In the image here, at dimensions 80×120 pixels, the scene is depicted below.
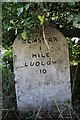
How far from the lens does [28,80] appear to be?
6.68 ft

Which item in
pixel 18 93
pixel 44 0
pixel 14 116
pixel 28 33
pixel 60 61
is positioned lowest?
pixel 14 116

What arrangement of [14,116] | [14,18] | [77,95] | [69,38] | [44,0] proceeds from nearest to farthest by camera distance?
Answer: [44,0] < [14,18] < [14,116] < [77,95] < [69,38]

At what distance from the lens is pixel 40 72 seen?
2.04 metres

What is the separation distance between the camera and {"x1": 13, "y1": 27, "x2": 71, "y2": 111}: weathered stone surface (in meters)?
2.03

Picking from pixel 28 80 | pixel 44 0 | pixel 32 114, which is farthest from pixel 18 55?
pixel 44 0

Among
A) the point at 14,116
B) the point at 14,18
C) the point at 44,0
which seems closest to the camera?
the point at 44,0

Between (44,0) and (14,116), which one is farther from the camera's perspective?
(14,116)

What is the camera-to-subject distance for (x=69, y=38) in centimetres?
249

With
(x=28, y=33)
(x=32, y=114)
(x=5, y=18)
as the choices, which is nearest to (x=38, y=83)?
(x=32, y=114)

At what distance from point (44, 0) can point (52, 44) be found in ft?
1.72

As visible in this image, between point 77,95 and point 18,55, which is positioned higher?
point 18,55

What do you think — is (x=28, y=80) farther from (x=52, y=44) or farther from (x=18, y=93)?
(x=52, y=44)

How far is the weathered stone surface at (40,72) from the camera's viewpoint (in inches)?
80.0

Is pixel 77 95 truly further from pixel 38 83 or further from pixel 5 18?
pixel 5 18
